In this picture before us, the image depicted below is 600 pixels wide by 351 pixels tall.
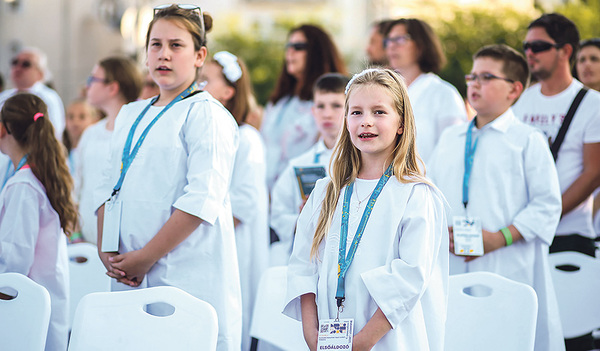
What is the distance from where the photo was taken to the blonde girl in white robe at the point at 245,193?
4316 millimetres

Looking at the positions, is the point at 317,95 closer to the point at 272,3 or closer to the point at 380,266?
the point at 380,266

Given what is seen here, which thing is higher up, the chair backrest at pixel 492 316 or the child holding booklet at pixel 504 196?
the child holding booklet at pixel 504 196

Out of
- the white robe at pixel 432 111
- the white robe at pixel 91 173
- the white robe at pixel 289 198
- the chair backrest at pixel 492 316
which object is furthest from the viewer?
the white robe at pixel 91 173

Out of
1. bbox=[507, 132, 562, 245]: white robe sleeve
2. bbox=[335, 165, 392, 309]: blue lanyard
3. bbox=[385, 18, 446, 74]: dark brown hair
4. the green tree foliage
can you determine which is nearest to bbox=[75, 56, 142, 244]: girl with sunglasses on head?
bbox=[385, 18, 446, 74]: dark brown hair

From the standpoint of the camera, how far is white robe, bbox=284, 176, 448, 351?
248 centimetres

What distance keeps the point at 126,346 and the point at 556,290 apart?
2186mm

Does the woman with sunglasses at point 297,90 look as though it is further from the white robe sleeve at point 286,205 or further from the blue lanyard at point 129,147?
the blue lanyard at point 129,147

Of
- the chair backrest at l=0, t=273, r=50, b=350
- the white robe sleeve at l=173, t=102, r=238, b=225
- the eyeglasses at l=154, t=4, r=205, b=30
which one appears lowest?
the chair backrest at l=0, t=273, r=50, b=350

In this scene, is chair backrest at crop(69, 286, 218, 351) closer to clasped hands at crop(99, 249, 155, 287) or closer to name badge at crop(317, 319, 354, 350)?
clasped hands at crop(99, 249, 155, 287)

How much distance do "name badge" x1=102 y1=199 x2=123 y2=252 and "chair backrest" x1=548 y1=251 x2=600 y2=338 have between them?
7.09 ft

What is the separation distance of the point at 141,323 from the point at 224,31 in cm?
1384

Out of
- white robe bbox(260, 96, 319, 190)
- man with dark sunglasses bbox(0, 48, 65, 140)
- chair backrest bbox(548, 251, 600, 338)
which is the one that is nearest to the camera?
chair backrest bbox(548, 251, 600, 338)

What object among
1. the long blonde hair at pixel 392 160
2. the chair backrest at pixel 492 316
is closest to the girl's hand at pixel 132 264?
the long blonde hair at pixel 392 160

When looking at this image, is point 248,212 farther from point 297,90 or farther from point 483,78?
point 483,78
